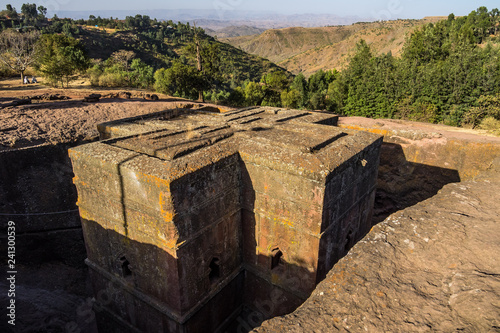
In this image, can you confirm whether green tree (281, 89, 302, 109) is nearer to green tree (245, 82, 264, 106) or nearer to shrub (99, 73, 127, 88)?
green tree (245, 82, 264, 106)

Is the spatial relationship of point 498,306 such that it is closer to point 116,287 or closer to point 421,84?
point 116,287

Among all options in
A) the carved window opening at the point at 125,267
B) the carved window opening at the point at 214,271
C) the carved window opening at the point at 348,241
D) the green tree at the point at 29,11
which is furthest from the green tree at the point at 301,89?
the green tree at the point at 29,11

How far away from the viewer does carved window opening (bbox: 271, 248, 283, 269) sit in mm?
5978

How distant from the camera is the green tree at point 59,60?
62.5ft

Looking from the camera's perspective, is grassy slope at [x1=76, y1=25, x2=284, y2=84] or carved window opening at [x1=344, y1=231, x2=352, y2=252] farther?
grassy slope at [x1=76, y1=25, x2=284, y2=84]

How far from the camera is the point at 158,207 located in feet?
15.1

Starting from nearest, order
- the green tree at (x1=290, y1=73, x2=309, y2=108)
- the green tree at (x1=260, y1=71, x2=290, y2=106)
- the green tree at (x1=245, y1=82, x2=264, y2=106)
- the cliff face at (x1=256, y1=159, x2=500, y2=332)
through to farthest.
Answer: the cliff face at (x1=256, y1=159, x2=500, y2=332) → the green tree at (x1=245, y1=82, x2=264, y2=106) → the green tree at (x1=290, y1=73, x2=309, y2=108) → the green tree at (x1=260, y1=71, x2=290, y2=106)

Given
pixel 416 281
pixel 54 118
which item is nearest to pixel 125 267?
pixel 416 281

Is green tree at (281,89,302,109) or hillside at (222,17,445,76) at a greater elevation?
hillside at (222,17,445,76)

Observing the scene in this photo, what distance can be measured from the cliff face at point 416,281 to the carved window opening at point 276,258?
9.14 feet

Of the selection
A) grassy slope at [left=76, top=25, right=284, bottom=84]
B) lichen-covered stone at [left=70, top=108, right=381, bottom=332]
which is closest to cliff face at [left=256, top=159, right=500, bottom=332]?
lichen-covered stone at [left=70, top=108, right=381, bottom=332]

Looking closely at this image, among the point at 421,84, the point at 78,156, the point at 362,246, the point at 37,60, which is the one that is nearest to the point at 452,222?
the point at 362,246

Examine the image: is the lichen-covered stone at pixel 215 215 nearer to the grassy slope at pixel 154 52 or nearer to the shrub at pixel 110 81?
the shrub at pixel 110 81

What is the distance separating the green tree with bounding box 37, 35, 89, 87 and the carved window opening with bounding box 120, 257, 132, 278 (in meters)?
17.7
